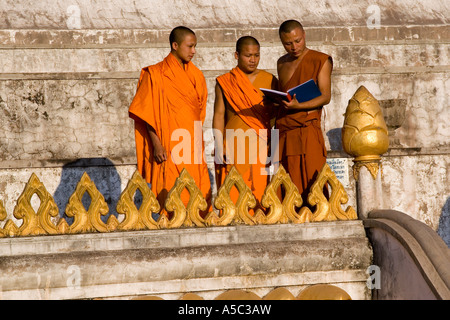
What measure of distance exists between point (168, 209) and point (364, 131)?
1.76 m

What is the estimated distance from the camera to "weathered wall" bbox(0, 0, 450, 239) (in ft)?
38.0

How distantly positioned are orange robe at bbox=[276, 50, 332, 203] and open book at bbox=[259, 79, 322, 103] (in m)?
0.29

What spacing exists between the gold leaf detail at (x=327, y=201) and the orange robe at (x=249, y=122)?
4.74ft

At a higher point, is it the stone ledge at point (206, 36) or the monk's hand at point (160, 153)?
the stone ledge at point (206, 36)

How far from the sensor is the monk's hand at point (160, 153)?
911 cm

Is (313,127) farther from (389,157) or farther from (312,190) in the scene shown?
(389,157)

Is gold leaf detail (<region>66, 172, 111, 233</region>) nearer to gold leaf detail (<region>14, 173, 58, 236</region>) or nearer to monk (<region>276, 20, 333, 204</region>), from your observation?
gold leaf detail (<region>14, 173, 58, 236</region>)

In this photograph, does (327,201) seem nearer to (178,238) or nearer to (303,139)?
(303,139)

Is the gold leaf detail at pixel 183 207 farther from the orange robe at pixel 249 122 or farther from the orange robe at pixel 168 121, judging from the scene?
the orange robe at pixel 249 122

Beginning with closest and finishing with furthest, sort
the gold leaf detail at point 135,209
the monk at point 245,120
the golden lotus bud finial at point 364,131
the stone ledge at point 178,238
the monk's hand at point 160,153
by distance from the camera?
the stone ledge at point 178,238 < the gold leaf detail at point 135,209 < the golden lotus bud finial at point 364,131 < the monk's hand at point 160,153 < the monk at point 245,120

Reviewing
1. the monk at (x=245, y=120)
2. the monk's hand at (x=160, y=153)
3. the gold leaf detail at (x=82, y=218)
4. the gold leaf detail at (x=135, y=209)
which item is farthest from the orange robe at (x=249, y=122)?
the gold leaf detail at (x=82, y=218)

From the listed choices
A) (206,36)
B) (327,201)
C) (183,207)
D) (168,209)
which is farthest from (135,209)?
(206,36)

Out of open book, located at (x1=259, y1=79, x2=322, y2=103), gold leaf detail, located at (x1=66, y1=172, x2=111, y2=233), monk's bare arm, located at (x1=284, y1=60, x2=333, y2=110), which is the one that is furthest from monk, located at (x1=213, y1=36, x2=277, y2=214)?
gold leaf detail, located at (x1=66, y1=172, x2=111, y2=233)

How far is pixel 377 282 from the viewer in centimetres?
776
